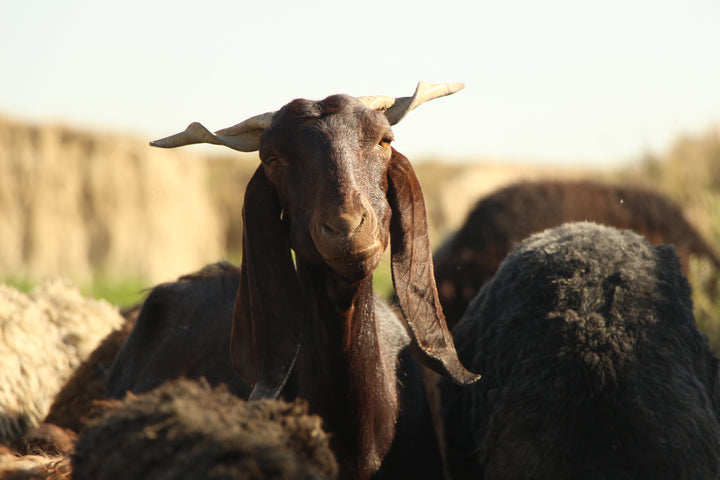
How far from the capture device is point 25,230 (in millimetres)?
23219

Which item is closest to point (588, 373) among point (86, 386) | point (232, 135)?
point (232, 135)

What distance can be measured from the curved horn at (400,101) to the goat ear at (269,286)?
77 cm

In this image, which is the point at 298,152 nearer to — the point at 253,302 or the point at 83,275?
the point at 253,302

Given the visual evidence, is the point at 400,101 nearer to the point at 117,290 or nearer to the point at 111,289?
the point at 117,290

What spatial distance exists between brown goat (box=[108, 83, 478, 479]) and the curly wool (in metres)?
2.57

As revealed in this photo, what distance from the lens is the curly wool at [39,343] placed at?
5859mm

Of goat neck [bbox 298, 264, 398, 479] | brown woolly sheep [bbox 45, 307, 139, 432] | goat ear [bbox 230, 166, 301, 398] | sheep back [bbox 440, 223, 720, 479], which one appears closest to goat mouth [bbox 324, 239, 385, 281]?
goat neck [bbox 298, 264, 398, 479]

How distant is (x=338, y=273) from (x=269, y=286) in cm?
51

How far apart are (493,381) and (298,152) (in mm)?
1698

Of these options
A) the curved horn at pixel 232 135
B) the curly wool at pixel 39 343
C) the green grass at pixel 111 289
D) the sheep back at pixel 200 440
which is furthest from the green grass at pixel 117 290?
the sheep back at pixel 200 440

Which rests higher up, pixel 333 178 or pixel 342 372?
pixel 333 178

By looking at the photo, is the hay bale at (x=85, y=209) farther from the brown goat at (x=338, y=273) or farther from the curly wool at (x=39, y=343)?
the brown goat at (x=338, y=273)

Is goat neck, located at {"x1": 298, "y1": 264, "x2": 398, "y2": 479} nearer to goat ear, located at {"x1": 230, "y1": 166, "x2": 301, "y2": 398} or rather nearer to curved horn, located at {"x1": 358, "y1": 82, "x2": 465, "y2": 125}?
goat ear, located at {"x1": 230, "y1": 166, "x2": 301, "y2": 398}

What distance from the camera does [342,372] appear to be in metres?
3.94
